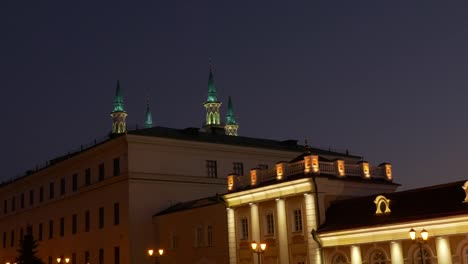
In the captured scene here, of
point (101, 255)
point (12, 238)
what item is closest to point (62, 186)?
point (101, 255)

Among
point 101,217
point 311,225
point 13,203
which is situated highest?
point 13,203

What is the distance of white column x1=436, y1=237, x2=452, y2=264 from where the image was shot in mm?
32812

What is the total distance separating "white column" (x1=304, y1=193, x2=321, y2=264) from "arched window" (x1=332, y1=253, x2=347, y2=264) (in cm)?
100

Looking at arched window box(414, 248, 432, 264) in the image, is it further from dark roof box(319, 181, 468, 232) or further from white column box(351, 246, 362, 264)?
white column box(351, 246, 362, 264)

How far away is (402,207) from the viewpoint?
3597 cm

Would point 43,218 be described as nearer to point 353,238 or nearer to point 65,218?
point 65,218

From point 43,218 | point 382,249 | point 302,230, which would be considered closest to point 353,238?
point 382,249

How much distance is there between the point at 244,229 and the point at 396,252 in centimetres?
1297

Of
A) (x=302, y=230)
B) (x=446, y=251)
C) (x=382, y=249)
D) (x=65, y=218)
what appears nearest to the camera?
(x=446, y=251)

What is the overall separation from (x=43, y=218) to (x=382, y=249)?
48599 millimetres

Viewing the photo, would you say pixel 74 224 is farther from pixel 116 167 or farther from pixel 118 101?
pixel 118 101

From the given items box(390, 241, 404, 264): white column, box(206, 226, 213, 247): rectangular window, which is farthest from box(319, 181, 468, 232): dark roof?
box(206, 226, 213, 247): rectangular window

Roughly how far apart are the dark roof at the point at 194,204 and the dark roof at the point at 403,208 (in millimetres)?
A: 10289

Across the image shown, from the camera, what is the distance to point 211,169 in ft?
202
